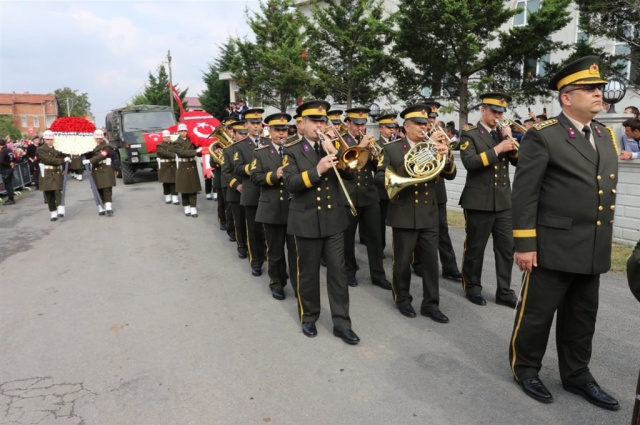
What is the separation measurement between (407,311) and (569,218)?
2.20m

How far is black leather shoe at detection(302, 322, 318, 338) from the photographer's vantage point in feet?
15.1

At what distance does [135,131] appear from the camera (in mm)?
17719

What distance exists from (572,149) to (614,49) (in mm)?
13763

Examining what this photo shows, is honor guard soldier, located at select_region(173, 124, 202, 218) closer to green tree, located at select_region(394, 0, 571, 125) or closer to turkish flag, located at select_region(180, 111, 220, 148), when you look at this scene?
turkish flag, located at select_region(180, 111, 220, 148)

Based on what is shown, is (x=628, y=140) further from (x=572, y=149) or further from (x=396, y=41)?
(x=396, y=41)

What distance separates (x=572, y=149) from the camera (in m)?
3.20

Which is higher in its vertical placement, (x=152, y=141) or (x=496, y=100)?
(x=496, y=100)

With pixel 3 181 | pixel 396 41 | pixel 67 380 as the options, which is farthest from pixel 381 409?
pixel 3 181

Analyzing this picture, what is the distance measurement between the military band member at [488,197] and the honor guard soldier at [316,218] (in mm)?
1557

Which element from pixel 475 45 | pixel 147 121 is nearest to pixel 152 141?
pixel 147 121

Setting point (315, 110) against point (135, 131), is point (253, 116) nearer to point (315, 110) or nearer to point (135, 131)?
point (315, 110)

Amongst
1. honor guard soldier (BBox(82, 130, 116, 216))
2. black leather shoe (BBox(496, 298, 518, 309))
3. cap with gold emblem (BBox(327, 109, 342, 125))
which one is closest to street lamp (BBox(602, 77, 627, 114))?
cap with gold emblem (BBox(327, 109, 342, 125))

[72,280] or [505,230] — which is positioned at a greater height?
[505,230]

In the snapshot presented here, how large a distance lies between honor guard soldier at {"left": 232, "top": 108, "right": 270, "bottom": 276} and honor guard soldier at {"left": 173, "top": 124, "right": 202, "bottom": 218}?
13.3 ft
